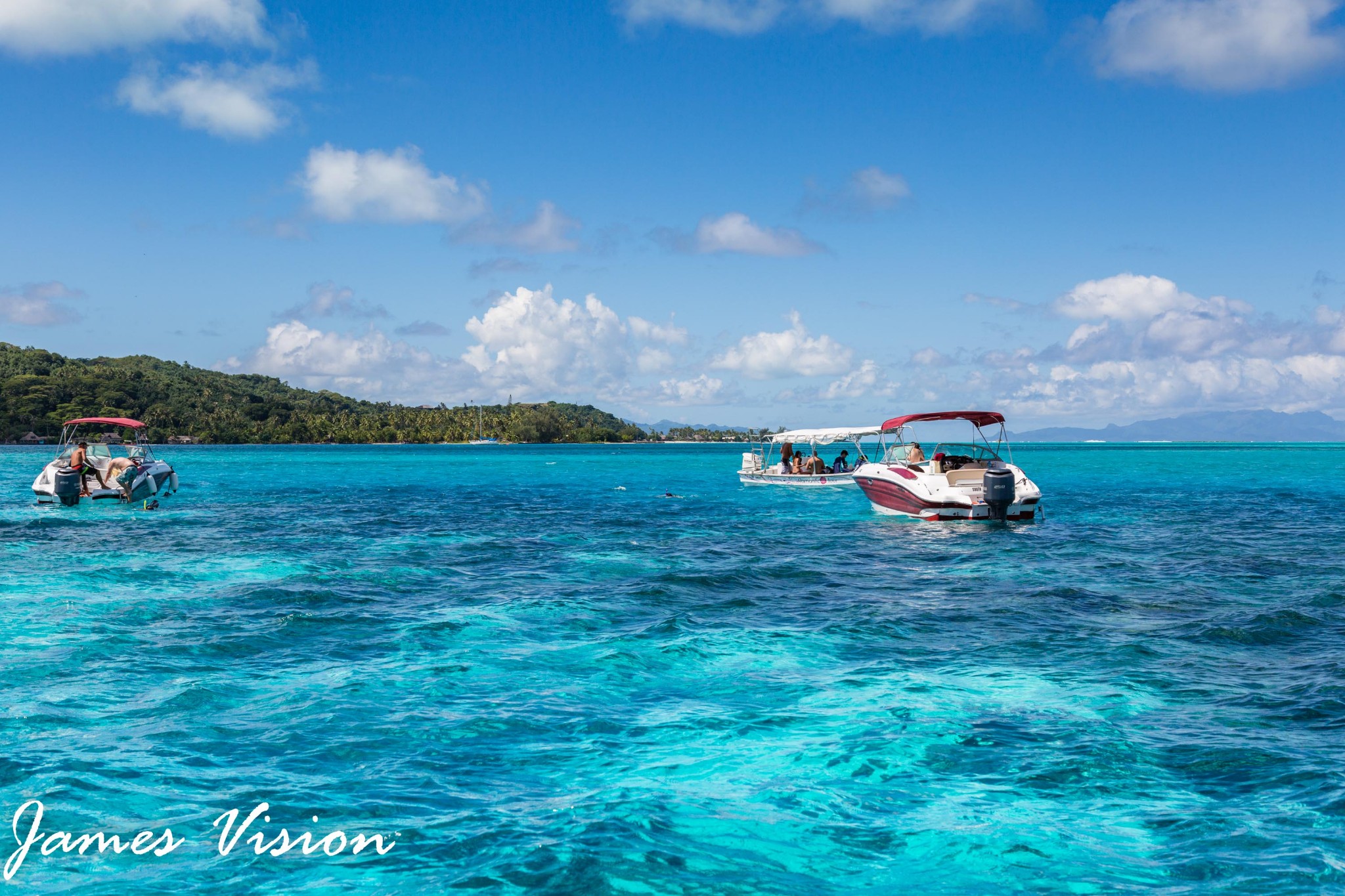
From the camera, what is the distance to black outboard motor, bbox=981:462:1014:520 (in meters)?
27.9

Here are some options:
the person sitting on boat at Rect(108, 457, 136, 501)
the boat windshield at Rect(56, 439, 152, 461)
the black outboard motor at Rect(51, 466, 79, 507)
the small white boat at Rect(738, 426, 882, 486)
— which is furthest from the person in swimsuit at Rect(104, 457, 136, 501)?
the small white boat at Rect(738, 426, 882, 486)

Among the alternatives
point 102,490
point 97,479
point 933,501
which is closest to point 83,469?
point 97,479

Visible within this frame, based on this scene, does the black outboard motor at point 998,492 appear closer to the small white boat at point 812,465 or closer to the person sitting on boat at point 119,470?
the small white boat at point 812,465

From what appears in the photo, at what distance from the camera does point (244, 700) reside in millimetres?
10328

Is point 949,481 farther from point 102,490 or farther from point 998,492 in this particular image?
point 102,490

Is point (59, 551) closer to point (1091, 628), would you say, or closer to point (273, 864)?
point (273, 864)

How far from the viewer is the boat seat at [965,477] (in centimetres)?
3005

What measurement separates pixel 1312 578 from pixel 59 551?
98.4 feet

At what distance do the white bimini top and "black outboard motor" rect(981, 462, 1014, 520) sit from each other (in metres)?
15.5

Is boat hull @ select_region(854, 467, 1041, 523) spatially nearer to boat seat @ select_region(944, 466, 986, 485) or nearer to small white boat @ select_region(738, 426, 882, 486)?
boat seat @ select_region(944, 466, 986, 485)

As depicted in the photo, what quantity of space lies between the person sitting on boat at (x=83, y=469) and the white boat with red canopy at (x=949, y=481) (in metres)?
31.0

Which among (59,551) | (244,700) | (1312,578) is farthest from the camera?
(59,551)

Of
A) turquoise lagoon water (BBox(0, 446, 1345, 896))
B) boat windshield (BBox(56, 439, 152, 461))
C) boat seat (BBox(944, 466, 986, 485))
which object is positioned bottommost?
turquoise lagoon water (BBox(0, 446, 1345, 896))

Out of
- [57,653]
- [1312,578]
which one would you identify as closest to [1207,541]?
[1312,578]
